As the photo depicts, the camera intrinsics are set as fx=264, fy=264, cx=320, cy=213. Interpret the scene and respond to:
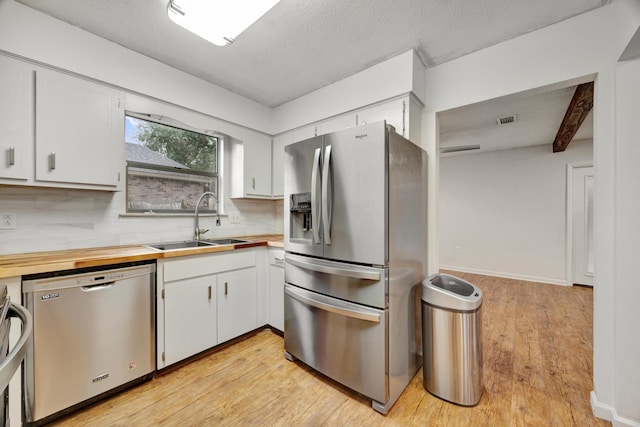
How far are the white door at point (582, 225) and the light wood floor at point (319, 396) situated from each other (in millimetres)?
2500

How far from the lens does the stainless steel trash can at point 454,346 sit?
66.1 inches

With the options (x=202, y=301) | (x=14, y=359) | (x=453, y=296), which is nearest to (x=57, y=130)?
(x=202, y=301)

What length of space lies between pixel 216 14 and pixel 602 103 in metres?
2.38

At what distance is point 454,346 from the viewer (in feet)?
5.55

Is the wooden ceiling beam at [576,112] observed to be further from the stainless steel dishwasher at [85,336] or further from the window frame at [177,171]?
the stainless steel dishwasher at [85,336]

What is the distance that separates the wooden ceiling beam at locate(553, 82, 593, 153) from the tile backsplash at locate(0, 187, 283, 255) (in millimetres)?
3921

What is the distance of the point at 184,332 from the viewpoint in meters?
2.05

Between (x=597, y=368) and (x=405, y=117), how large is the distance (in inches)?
81.6

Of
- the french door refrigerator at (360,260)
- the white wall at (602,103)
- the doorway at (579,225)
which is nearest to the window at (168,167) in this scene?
the french door refrigerator at (360,260)

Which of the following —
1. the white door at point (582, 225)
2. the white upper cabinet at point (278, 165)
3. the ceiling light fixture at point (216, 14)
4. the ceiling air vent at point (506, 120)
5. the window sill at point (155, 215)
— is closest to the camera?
the ceiling light fixture at point (216, 14)

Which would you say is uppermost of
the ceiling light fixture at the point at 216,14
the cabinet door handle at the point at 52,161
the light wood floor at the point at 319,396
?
the ceiling light fixture at the point at 216,14

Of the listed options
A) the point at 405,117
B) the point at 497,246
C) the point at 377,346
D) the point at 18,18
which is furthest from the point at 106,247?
the point at 497,246

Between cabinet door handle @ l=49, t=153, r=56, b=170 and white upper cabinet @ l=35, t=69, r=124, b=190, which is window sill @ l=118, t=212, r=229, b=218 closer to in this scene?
white upper cabinet @ l=35, t=69, r=124, b=190

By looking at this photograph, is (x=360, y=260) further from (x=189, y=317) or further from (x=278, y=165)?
(x=278, y=165)
